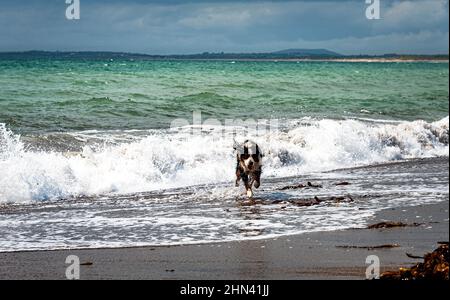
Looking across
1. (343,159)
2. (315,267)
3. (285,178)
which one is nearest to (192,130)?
(343,159)

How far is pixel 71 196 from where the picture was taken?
13.5 m

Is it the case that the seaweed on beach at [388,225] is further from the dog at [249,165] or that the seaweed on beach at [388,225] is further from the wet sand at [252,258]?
the dog at [249,165]

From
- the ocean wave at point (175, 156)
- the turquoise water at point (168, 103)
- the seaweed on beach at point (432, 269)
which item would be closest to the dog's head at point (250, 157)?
the ocean wave at point (175, 156)

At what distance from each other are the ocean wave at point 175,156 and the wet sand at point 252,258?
479 centimetres

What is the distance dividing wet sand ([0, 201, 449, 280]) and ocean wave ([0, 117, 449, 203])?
4788 millimetres

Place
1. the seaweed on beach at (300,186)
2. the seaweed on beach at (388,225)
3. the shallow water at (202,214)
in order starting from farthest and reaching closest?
the seaweed on beach at (300,186) < the seaweed on beach at (388,225) < the shallow water at (202,214)

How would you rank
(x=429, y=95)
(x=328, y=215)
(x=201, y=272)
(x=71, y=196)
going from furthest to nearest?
1. (x=429, y=95)
2. (x=71, y=196)
3. (x=328, y=215)
4. (x=201, y=272)

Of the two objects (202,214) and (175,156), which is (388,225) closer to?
(202,214)

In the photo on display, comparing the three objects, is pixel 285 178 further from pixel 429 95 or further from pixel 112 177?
pixel 429 95

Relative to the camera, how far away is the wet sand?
7.78 metres

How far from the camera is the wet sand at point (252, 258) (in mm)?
7781

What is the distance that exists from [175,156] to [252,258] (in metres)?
8.30

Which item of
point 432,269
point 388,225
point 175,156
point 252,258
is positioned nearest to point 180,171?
point 175,156

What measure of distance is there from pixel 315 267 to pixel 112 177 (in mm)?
7509
